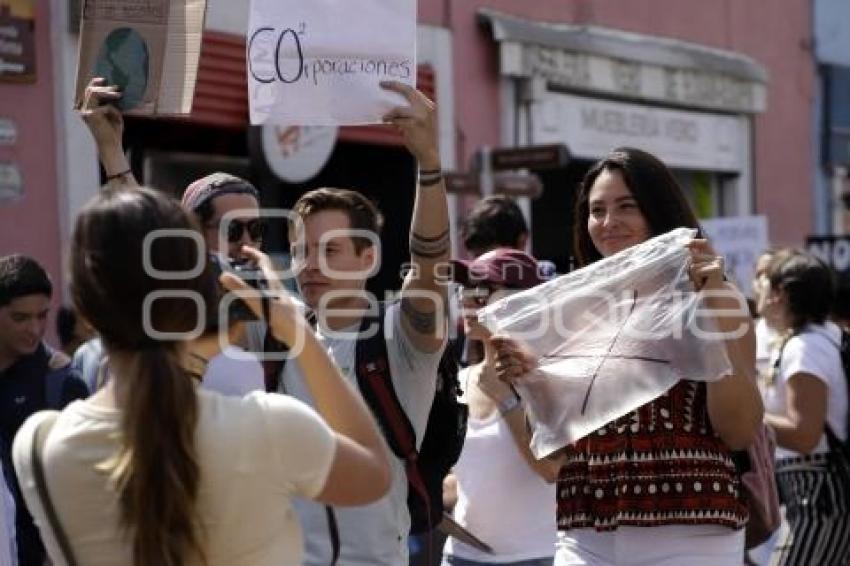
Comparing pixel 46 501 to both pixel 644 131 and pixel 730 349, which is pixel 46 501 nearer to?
pixel 730 349

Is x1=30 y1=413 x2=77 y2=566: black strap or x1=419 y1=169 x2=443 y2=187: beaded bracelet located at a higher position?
x1=419 y1=169 x2=443 y2=187: beaded bracelet

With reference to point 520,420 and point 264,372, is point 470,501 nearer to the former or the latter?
point 520,420

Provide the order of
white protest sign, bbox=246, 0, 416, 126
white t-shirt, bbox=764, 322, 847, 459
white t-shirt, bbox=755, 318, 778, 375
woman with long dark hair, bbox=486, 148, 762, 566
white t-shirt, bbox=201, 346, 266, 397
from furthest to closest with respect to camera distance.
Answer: white t-shirt, bbox=755, 318, 778, 375 → white t-shirt, bbox=764, 322, 847, 459 → woman with long dark hair, bbox=486, 148, 762, 566 → white protest sign, bbox=246, 0, 416, 126 → white t-shirt, bbox=201, 346, 266, 397

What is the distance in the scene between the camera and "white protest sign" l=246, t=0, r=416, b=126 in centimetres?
436

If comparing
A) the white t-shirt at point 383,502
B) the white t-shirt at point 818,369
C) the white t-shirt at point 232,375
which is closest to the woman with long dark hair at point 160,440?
the white t-shirt at point 232,375

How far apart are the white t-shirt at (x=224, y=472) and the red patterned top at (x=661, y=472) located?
5.41ft

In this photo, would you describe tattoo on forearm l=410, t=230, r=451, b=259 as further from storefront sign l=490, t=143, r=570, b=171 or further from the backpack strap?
storefront sign l=490, t=143, r=570, b=171

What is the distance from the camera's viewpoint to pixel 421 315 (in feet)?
13.8

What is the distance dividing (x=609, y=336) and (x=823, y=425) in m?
2.27

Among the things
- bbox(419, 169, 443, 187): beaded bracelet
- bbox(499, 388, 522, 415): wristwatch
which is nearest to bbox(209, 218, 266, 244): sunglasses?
bbox(419, 169, 443, 187): beaded bracelet

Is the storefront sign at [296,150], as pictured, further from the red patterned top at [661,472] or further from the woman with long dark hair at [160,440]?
the woman with long dark hair at [160,440]

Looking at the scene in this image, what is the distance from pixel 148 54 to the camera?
4.39m

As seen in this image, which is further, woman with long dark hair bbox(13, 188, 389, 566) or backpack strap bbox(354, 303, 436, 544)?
backpack strap bbox(354, 303, 436, 544)

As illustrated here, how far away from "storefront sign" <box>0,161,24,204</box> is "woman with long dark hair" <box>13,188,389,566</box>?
759cm
